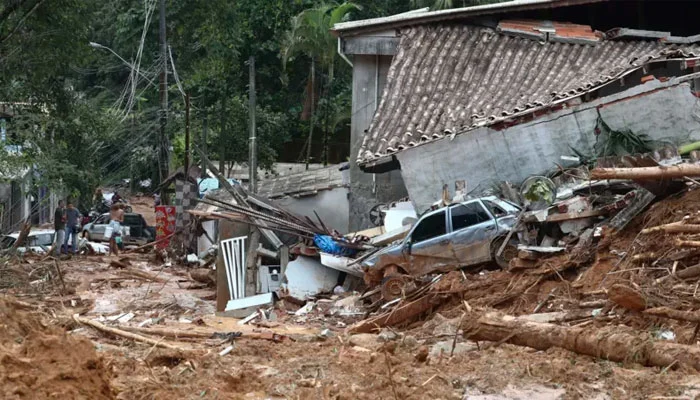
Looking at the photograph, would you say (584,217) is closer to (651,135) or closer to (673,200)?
(673,200)

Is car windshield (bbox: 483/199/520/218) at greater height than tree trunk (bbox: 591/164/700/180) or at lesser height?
lesser

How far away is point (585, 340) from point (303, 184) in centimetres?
1584

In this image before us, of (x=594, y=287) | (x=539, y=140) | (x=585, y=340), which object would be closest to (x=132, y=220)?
(x=539, y=140)

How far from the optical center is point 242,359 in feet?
46.2

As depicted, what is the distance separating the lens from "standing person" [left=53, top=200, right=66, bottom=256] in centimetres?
2938

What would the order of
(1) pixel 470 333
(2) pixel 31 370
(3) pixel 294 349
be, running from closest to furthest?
(2) pixel 31 370
(1) pixel 470 333
(3) pixel 294 349

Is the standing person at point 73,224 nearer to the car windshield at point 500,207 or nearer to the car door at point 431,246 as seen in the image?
the car door at point 431,246

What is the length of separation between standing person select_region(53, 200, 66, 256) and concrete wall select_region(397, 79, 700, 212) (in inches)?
447

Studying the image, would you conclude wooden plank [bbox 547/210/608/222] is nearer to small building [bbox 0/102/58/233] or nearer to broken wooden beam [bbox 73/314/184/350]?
broken wooden beam [bbox 73/314/184/350]

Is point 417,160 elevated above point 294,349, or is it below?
above

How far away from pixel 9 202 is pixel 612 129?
840 inches

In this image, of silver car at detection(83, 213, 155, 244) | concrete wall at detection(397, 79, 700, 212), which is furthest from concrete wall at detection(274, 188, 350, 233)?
silver car at detection(83, 213, 155, 244)

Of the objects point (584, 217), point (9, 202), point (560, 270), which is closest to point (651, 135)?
point (584, 217)

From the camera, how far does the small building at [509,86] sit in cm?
2139
